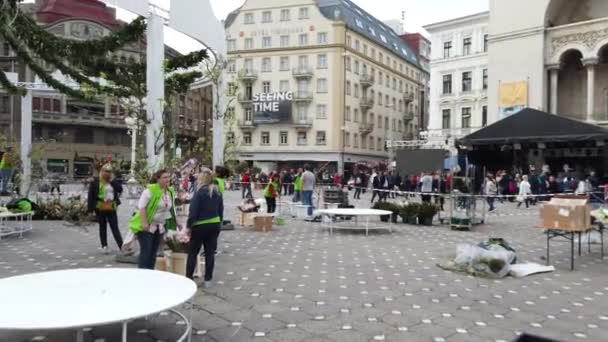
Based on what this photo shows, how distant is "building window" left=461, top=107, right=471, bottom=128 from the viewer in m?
47.3

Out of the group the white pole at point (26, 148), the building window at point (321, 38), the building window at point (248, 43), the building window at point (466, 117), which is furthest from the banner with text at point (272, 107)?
the white pole at point (26, 148)

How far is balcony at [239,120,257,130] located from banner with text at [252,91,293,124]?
Answer: 1.64 feet

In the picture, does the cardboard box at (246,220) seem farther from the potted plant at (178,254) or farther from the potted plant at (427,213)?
the potted plant at (178,254)

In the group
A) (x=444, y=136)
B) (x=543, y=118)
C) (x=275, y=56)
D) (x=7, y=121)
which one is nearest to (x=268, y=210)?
(x=543, y=118)

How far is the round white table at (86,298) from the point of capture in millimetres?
3824

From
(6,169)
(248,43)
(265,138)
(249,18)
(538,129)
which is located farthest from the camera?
(249,18)

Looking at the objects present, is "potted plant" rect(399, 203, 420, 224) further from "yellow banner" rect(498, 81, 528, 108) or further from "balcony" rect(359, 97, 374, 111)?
"balcony" rect(359, 97, 374, 111)

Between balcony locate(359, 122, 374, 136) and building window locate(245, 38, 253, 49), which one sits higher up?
building window locate(245, 38, 253, 49)

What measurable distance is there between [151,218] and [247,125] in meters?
51.1

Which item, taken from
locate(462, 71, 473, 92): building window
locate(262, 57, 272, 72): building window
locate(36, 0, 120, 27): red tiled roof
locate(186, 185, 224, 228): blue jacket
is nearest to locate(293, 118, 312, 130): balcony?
locate(262, 57, 272, 72): building window

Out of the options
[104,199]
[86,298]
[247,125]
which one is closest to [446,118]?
[247,125]

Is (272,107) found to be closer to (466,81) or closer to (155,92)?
(466,81)

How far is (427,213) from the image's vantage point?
15344 mm

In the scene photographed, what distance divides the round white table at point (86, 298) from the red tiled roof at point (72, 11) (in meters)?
53.8
